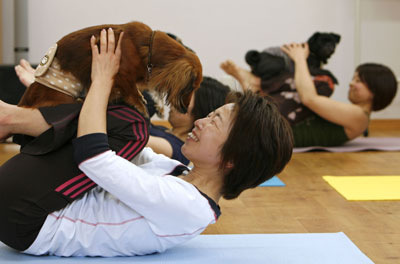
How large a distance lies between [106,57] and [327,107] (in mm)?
2596

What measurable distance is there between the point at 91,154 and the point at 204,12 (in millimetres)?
3913

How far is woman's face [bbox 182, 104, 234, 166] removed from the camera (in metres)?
1.54

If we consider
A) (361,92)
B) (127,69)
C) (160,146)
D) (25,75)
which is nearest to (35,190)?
Answer: (127,69)

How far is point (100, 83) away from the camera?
151 cm

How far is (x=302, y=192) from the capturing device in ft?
8.59

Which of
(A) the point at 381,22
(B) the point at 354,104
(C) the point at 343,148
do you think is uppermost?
(A) the point at 381,22

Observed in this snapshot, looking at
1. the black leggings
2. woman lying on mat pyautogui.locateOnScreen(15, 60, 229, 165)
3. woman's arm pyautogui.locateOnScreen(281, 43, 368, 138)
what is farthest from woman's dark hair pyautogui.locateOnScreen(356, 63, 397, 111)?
the black leggings

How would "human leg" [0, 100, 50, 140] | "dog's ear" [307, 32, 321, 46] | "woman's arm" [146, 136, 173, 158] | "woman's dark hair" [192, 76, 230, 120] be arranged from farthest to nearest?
"dog's ear" [307, 32, 321, 46], "woman's dark hair" [192, 76, 230, 120], "woman's arm" [146, 136, 173, 158], "human leg" [0, 100, 50, 140]

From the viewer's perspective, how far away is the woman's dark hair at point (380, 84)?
3967mm

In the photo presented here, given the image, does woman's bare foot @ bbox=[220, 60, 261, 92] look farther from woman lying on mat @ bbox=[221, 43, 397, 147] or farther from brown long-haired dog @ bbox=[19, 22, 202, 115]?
brown long-haired dog @ bbox=[19, 22, 202, 115]

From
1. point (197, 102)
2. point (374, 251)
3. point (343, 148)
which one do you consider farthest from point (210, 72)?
point (374, 251)

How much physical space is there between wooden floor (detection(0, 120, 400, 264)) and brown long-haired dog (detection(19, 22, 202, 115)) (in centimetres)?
63

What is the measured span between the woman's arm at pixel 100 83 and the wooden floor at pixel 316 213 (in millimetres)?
738

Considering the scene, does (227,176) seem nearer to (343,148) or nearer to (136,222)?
(136,222)
